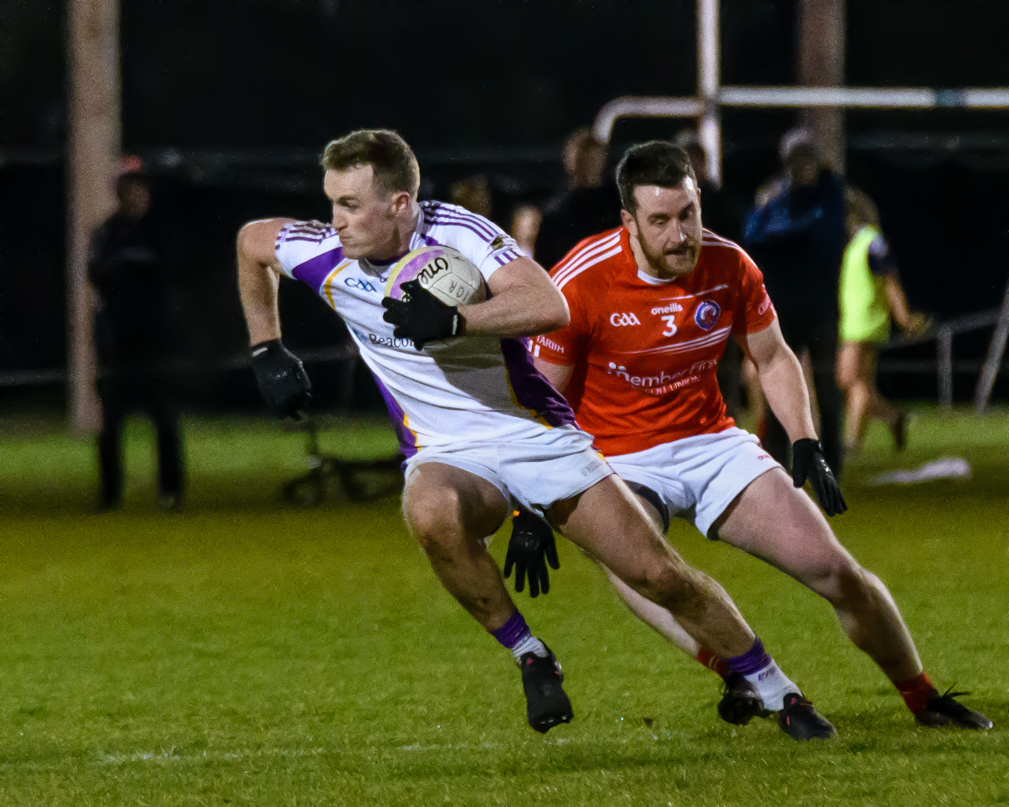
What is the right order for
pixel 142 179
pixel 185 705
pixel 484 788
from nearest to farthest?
pixel 484 788
pixel 185 705
pixel 142 179

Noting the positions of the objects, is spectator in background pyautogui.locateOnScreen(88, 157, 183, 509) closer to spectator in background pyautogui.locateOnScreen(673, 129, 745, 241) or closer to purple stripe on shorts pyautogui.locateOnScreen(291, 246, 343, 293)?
spectator in background pyautogui.locateOnScreen(673, 129, 745, 241)

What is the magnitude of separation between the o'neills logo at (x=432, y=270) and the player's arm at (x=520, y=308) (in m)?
0.16

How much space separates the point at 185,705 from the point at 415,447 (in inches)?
53.8

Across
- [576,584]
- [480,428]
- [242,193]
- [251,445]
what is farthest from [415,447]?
[242,193]

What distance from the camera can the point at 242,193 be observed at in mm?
17969

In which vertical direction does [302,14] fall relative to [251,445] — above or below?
above

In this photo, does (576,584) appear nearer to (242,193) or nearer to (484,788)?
(484,788)

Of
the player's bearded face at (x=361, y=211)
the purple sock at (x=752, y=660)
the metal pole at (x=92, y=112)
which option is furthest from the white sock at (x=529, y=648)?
the metal pole at (x=92, y=112)

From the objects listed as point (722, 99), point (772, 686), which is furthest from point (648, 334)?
point (722, 99)

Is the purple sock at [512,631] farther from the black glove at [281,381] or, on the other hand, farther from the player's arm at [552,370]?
the black glove at [281,381]

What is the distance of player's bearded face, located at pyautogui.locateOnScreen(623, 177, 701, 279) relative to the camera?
5.16 m

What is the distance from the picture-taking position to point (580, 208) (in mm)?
8984

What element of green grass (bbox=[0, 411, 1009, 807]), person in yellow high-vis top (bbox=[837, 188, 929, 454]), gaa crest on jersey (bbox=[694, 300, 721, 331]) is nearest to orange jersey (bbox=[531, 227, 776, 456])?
gaa crest on jersey (bbox=[694, 300, 721, 331])

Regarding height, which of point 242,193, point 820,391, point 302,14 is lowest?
point 820,391
